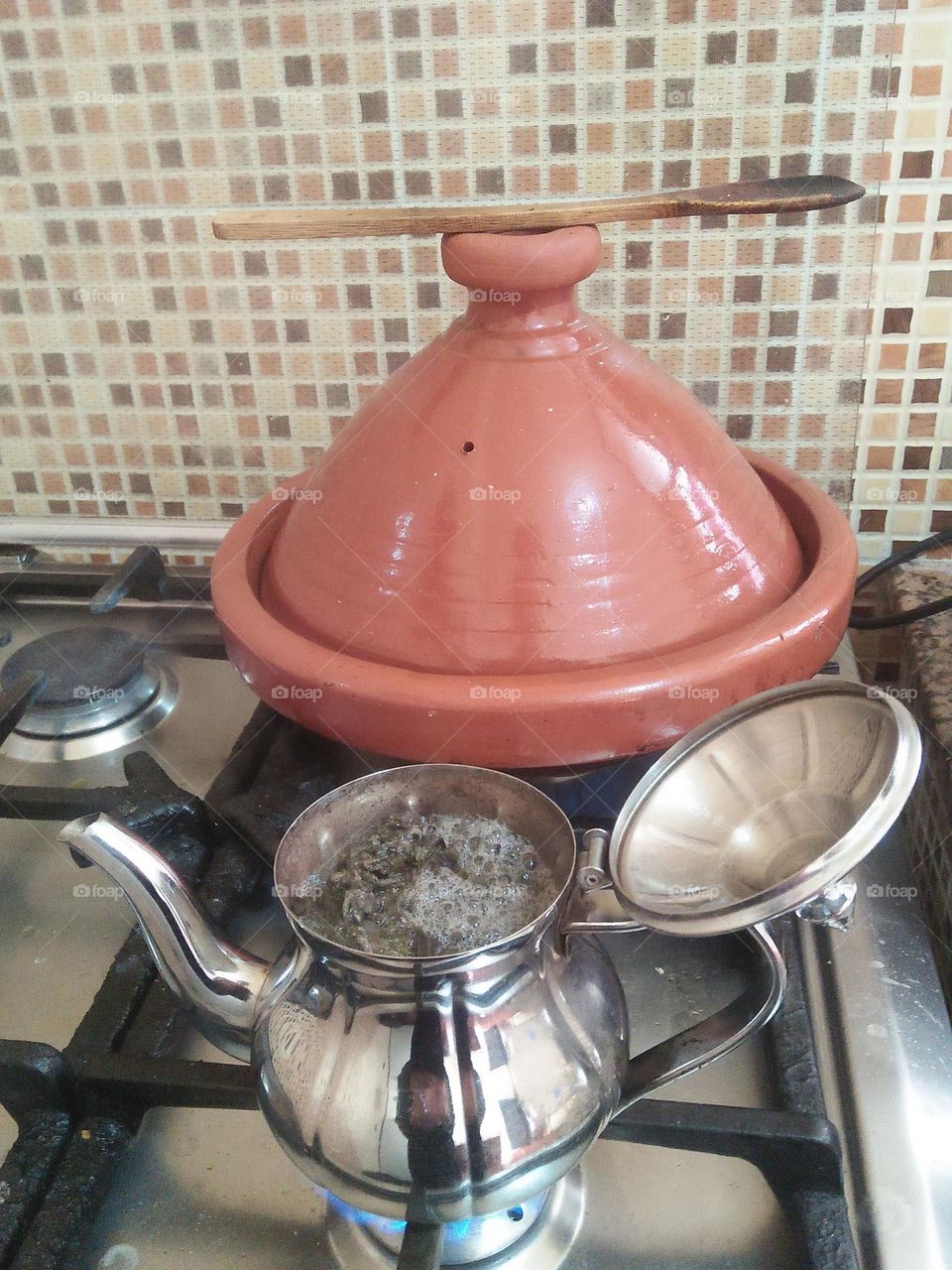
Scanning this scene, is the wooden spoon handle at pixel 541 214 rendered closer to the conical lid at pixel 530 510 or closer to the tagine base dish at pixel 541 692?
the conical lid at pixel 530 510

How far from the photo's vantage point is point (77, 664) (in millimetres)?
727

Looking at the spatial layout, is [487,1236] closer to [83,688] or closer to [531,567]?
[531,567]

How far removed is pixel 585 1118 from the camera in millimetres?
375

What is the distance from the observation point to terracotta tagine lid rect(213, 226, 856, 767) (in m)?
0.49

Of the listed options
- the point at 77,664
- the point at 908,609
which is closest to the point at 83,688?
the point at 77,664

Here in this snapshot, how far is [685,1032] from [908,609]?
1.35 feet

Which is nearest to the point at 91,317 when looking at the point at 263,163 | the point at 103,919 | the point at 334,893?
the point at 263,163

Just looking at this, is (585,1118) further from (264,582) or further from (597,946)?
(264,582)

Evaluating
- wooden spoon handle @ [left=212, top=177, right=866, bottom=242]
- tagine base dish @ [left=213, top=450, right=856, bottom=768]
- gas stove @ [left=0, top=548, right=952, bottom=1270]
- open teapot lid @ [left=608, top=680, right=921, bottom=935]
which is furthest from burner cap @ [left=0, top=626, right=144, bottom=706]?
open teapot lid @ [left=608, top=680, right=921, bottom=935]

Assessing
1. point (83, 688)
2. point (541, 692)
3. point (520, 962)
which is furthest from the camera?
point (83, 688)

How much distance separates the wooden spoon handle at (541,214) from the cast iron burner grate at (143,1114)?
30cm

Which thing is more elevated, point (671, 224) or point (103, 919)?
point (671, 224)

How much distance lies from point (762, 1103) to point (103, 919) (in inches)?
13.3

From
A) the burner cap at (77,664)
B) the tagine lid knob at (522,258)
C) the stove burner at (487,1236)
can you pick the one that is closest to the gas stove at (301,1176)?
the stove burner at (487,1236)
